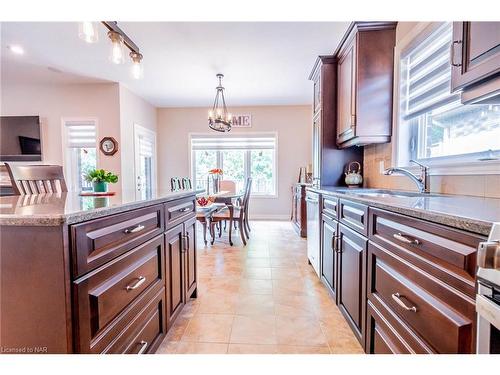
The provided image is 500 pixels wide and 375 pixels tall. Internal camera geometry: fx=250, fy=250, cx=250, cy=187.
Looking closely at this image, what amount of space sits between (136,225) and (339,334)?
1450 millimetres

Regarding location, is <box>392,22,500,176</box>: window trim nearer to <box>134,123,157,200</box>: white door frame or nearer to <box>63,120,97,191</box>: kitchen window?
<box>134,123,157,200</box>: white door frame

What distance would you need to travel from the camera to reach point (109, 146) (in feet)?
14.4

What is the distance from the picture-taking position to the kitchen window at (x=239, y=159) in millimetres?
5820

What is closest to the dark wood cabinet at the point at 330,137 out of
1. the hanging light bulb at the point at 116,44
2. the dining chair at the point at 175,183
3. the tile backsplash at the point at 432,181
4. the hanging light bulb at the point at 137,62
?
the tile backsplash at the point at 432,181

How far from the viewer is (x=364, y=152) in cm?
302

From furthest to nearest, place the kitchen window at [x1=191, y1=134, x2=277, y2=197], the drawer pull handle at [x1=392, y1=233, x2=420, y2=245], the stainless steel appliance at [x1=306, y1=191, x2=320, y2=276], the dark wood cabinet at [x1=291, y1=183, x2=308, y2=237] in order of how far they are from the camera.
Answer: the kitchen window at [x1=191, y1=134, x2=277, y2=197], the dark wood cabinet at [x1=291, y1=183, x2=308, y2=237], the stainless steel appliance at [x1=306, y1=191, x2=320, y2=276], the drawer pull handle at [x1=392, y1=233, x2=420, y2=245]

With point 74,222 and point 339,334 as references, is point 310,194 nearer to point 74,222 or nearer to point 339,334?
point 339,334

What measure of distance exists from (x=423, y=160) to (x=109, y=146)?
15.0 feet

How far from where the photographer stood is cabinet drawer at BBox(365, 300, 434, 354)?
3.05 feet

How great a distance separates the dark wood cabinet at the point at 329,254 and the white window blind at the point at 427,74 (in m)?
1.17

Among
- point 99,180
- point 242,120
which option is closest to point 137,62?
point 99,180

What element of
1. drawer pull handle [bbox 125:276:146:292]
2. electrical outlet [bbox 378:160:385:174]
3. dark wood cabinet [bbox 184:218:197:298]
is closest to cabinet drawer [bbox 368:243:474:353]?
drawer pull handle [bbox 125:276:146:292]

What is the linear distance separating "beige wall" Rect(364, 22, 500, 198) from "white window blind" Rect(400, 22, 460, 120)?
0.27m

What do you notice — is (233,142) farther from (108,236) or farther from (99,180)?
(108,236)
